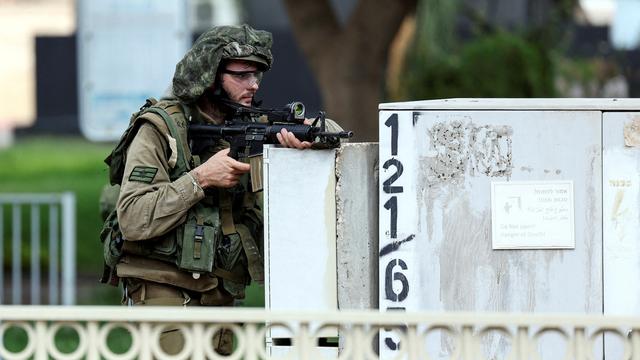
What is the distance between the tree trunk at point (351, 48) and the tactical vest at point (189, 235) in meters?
4.47

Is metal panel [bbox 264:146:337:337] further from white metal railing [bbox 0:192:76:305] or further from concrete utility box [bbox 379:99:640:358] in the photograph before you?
white metal railing [bbox 0:192:76:305]

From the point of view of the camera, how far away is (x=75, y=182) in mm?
15672

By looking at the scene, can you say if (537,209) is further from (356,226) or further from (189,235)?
(189,235)

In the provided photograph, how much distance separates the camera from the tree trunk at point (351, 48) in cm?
929

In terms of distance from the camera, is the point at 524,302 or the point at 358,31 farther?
the point at 358,31

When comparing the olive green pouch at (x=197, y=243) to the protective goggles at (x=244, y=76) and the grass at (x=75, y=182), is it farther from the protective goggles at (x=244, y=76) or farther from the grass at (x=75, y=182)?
the grass at (x=75, y=182)

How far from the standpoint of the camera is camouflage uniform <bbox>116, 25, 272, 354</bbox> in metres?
4.55

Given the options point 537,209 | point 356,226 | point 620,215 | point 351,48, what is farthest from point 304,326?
point 351,48

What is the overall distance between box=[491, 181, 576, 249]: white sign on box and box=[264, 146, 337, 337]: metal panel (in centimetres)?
52

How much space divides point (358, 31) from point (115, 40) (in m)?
1.62

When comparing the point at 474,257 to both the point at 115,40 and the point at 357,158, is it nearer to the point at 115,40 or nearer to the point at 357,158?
the point at 357,158

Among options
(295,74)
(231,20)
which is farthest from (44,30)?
(295,74)

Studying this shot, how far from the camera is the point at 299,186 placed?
4203mm

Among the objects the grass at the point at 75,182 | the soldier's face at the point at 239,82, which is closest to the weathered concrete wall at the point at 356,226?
the soldier's face at the point at 239,82
